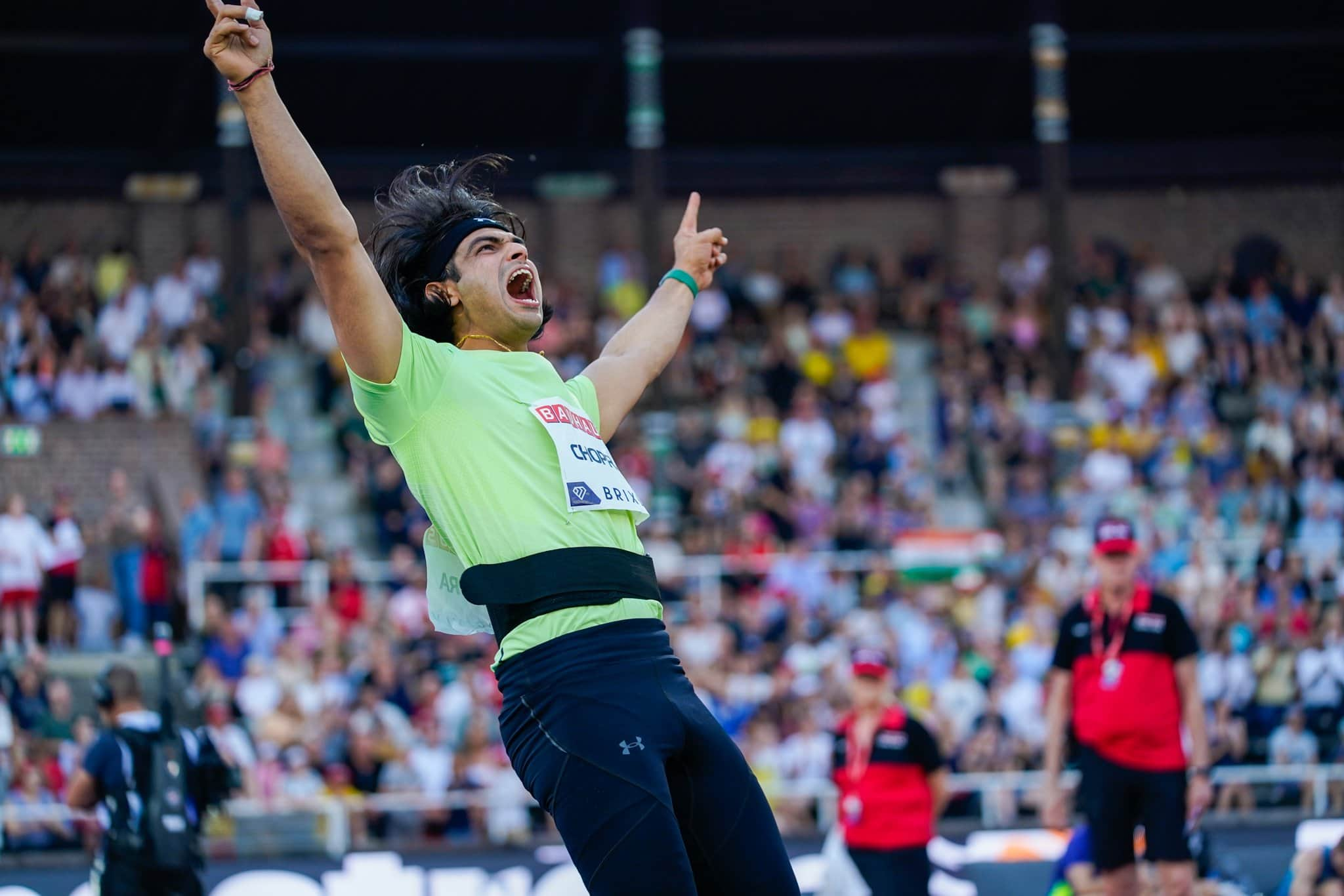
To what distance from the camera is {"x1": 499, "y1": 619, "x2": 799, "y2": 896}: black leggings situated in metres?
3.28

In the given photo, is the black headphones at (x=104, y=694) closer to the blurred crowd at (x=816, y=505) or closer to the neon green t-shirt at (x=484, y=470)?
the blurred crowd at (x=816, y=505)

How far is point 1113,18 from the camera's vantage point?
63.3 ft

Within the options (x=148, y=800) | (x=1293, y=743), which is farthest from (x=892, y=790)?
(x=1293, y=743)

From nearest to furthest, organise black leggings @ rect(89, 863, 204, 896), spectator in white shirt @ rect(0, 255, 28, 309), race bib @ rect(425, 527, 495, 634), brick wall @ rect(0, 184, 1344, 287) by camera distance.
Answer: race bib @ rect(425, 527, 495, 634) → black leggings @ rect(89, 863, 204, 896) → spectator in white shirt @ rect(0, 255, 28, 309) → brick wall @ rect(0, 184, 1344, 287)

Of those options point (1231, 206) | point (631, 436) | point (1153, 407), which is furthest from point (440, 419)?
point (1231, 206)

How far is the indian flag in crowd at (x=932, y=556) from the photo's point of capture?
1495cm

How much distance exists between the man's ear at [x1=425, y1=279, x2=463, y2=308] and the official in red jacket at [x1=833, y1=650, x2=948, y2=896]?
5040mm

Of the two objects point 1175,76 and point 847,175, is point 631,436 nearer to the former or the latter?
point 847,175

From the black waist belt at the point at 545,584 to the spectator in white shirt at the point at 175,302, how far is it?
592 inches

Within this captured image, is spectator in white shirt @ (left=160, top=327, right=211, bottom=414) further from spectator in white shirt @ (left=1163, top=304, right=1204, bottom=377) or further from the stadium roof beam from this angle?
spectator in white shirt @ (left=1163, top=304, right=1204, bottom=377)

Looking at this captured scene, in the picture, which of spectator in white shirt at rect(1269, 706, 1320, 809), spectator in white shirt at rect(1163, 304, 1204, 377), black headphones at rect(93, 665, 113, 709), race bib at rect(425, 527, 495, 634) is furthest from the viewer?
spectator in white shirt at rect(1163, 304, 1204, 377)

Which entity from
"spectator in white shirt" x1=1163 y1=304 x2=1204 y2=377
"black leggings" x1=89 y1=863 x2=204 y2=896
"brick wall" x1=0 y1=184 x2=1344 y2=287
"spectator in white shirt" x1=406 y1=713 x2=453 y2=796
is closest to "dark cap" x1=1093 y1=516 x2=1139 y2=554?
"black leggings" x1=89 y1=863 x2=204 y2=896

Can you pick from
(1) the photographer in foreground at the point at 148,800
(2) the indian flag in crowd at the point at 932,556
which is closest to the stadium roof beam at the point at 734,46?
(2) the indian flag in crowd at the point at 932,556

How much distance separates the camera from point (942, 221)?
70.5ft
